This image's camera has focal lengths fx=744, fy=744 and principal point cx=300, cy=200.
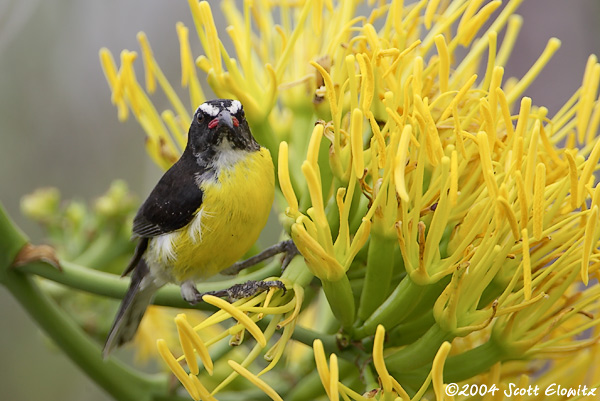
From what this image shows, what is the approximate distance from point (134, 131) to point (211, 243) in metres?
4.30

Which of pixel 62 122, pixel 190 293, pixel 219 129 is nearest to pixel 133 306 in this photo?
pixel 190 293

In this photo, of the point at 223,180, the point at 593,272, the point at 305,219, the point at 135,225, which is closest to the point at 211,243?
the point at 223,180

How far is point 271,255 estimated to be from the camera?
2203 mm

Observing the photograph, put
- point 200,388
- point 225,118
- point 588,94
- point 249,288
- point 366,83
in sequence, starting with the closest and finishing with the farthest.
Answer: point 200,388, point 366,83, point 249,288, point 588,94, point 225,118

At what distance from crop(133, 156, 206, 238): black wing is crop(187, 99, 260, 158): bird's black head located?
2.4 inches

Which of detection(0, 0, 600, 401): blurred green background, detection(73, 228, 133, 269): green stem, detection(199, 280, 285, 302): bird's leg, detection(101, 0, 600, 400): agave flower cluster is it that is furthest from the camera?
detection(0, 0, 600, 401): blurred green background

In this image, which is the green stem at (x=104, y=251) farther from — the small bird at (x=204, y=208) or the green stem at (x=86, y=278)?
the green stem at (x=86, y=278)

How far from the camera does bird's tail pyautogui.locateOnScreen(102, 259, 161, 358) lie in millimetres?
2428

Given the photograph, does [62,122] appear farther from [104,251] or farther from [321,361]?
[321,361]

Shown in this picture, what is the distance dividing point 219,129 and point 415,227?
81 centimetres

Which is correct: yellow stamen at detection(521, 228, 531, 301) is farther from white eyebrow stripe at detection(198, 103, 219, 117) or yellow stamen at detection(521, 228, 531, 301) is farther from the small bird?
white eyebrow stripe at detection(198, 103, 219, 117)

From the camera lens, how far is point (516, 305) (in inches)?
68.1

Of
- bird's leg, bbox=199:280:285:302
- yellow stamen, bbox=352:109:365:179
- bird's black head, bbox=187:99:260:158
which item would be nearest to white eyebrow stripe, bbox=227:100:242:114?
bird's black head, bbox=187:99:260:158

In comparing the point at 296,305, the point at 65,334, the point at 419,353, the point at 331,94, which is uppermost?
the point at 331,94
